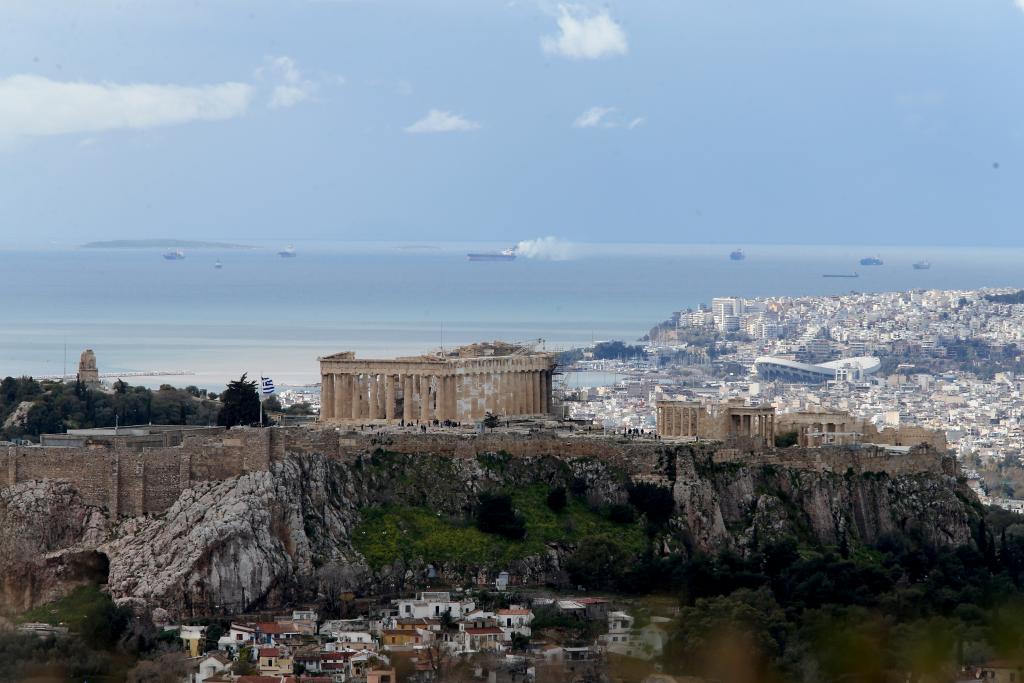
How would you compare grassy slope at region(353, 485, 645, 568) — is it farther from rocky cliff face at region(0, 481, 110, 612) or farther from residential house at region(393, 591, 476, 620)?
rocky cliff face at region(0, 481, 110, 612)

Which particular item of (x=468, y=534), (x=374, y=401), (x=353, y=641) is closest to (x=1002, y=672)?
(x=353, y=641)

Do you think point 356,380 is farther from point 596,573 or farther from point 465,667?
point 465,667

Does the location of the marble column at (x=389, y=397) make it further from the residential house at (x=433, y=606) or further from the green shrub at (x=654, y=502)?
the residential house at (x=433, y=606)

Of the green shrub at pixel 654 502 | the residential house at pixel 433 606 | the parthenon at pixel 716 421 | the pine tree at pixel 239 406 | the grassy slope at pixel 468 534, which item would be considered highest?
the pine tree at pixel 239 406

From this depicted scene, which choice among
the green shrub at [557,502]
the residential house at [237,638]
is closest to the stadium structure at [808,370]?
the green shrub at [557,502]

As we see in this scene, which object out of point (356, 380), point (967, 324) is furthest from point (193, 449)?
point (967, 324)

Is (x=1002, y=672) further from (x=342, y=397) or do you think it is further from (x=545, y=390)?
(x=545, y=390)

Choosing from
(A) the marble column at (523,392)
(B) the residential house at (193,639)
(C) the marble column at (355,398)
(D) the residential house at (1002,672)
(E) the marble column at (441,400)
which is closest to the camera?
(D) the residential house at (1002,672)
